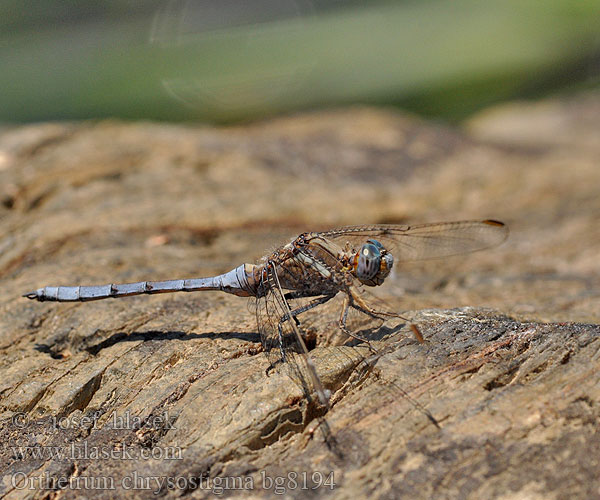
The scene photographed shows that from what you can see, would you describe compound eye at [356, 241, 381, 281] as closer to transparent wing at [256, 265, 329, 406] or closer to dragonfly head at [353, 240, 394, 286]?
dragonfly head at [353, 240, 394, 286]

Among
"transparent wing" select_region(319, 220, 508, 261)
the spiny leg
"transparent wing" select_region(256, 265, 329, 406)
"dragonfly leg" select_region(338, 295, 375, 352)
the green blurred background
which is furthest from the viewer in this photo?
the green blurred background

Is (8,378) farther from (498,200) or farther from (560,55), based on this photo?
(560,55)

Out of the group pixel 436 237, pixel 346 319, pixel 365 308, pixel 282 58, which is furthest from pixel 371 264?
pixel 282 58

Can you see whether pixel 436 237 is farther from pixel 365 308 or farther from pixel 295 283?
pixel 295 283

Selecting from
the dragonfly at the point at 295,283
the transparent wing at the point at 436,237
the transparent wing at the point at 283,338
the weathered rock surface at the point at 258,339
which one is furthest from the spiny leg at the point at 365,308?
the transparent wing at the point at 436,237

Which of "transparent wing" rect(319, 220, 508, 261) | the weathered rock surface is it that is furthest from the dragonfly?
"transparent wing" rect(319, 220, 508, 261)

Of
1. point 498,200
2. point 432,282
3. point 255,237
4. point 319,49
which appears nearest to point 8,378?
point 255,237
